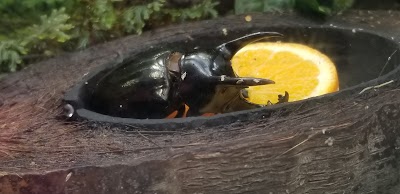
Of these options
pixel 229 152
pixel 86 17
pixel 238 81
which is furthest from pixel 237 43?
pixel 86 17

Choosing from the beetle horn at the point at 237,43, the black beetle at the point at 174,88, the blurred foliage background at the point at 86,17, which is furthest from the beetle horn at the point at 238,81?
the blurred foliage background at the point at 86,17

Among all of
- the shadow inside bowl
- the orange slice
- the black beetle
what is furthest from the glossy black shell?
the orange slice

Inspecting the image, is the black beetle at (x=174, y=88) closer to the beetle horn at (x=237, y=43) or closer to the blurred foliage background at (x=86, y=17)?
the beetle horn at (x=237, y=43)

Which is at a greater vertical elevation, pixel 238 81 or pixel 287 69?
pixel 238 81

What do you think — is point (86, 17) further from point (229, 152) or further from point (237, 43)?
point (229, 152)

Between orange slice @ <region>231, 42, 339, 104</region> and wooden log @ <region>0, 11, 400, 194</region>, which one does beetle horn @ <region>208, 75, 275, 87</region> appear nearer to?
wooden log @ <region>0, 11, 400, 194</region>

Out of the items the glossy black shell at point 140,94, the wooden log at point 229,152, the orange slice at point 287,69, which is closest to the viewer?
the wooden log at point 229,152
